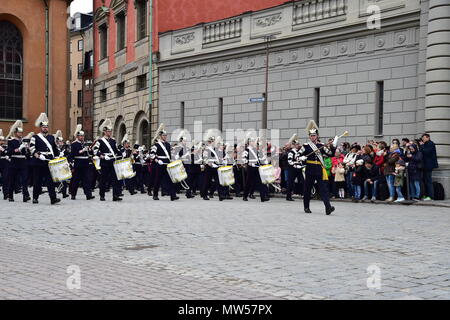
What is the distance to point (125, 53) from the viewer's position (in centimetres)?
4084

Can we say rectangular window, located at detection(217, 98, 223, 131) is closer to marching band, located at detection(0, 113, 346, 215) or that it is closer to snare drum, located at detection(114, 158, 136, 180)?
marching band, located at detection(0, 113, 346, 215)

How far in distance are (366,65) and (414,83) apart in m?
2.17

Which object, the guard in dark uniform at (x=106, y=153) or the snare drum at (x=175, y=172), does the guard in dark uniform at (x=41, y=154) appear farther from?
the snare drum at (x=175, y=172)

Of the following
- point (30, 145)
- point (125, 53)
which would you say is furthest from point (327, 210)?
point (125, 53)

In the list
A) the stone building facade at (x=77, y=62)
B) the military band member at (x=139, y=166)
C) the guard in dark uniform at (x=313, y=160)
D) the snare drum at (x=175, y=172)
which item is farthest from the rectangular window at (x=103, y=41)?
the guard in dark uniform at (x=313, y=160)

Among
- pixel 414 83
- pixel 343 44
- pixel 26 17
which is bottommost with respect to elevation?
pixel 414 83

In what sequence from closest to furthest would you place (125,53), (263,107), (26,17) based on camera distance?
(263,107)
(125,53)
(26,17)

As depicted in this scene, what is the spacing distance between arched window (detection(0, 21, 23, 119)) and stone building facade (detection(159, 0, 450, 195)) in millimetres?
15053

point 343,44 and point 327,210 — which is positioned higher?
point 343,44

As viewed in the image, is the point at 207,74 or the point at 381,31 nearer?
the point at 381,31

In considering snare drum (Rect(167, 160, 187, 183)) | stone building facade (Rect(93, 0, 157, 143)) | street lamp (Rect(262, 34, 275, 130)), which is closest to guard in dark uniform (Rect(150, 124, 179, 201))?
snare drum (Rect(167, 160, 187, 183))

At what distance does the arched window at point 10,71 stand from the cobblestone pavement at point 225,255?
31.1 meters

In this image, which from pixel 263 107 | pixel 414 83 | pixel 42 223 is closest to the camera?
pixel 42 223

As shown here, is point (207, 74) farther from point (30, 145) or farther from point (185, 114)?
point (30, 145)
